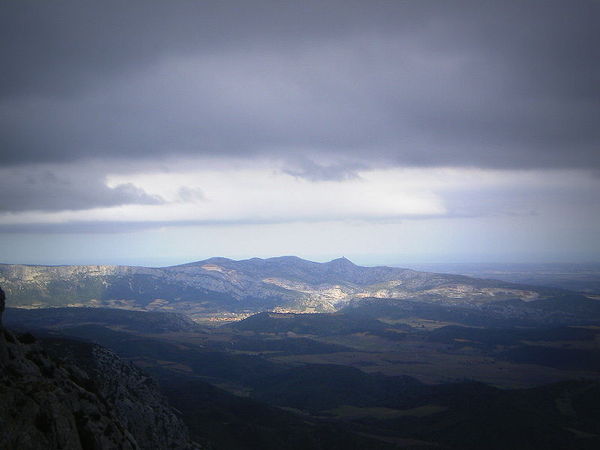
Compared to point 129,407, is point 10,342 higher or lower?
higher

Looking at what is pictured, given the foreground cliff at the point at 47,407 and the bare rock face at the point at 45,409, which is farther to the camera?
the foreground cliff at the point at 47,407

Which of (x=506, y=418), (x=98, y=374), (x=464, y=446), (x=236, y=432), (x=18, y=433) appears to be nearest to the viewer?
(x=18, y=433)

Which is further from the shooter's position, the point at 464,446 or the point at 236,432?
the point at 464,446

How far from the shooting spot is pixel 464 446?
159 meters

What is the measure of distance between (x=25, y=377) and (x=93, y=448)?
36.0ft

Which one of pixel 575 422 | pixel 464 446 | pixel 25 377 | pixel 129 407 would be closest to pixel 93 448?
pixel 25 377

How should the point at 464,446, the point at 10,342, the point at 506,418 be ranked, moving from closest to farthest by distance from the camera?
the point at 10,342 → the point at 464,446 → the point at 506,418

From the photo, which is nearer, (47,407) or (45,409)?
(45,409)

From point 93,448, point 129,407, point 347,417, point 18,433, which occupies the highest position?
point 18,433

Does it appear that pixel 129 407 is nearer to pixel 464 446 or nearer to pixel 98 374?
pixel 98 374

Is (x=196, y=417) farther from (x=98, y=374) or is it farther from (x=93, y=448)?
(x=93, y=448)

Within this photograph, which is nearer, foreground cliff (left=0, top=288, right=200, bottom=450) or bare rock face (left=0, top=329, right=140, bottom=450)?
bare rock face (left=0, top=329, right=140, bottom=450)

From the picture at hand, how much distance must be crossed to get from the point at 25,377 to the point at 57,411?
29.0 ft

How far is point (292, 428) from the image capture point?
151500 millimetres
